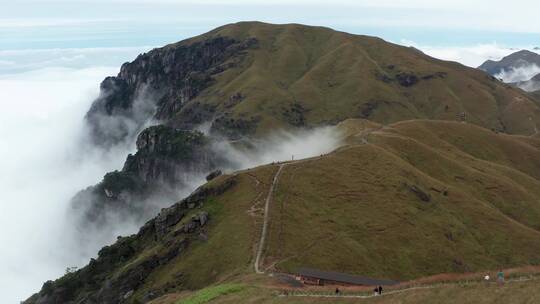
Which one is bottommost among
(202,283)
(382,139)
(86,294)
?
(86,294)

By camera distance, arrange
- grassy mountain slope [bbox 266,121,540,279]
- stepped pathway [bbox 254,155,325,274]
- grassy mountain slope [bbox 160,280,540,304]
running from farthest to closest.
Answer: grassy mountain slope [bbox 266,121,540,279] < stepped pathway [bbox 254,155,325,274] < grassy mountain slope [bbox 160,280,540,304]

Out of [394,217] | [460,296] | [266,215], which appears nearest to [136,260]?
[266,215]

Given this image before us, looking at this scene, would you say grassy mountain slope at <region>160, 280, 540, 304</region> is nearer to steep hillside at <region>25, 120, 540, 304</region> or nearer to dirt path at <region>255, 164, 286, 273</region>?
dirt path at <region>255, 164, 286, 273</region>

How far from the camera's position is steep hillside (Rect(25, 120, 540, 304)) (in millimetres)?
118188

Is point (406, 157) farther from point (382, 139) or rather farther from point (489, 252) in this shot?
point (489, 252)

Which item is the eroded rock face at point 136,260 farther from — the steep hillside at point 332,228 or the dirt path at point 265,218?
the dirt path at point 265,218

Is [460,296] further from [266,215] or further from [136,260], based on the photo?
[136,260]

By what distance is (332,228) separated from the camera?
126250mm

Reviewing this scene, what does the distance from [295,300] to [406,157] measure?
133 metres

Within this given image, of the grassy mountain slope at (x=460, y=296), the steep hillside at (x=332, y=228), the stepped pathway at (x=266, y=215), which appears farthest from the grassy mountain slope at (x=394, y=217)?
the grassy mountain slope at (x=460, y=296)

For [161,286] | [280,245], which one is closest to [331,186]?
[280,245]

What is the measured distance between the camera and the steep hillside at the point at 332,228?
388 ft

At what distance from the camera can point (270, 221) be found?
12656cm

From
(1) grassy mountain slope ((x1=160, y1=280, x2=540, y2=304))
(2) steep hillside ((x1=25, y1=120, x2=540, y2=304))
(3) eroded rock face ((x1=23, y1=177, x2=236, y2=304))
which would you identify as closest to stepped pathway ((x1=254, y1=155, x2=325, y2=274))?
(2) steep hillside ((x1=25, y1=120, x2=540, y2=304))
